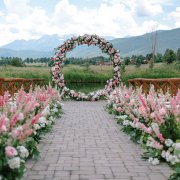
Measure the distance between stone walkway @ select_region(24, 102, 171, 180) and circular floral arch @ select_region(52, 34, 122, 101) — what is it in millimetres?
10758

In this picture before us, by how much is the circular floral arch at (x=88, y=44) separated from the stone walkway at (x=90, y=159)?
1076 centimetres

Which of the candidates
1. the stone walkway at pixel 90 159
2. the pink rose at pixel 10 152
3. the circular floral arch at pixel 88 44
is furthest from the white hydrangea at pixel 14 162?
the circular floral arch at pixel 88 44

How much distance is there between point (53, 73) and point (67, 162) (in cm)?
1494

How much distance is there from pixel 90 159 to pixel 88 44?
1451cm

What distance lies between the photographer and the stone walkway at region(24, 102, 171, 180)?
201 inches

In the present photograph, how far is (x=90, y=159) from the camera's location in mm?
6020

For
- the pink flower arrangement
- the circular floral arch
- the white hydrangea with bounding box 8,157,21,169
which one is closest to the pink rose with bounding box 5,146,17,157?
the pink flower arrangement

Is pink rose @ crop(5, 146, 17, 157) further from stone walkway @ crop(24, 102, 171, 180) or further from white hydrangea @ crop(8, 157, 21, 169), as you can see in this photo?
stone walkway @ crop(24, 102, 171, 180)

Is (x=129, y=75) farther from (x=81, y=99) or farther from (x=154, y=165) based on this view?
(x=154, y=165)

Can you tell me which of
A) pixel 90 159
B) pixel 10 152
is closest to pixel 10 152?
pixel 10 152

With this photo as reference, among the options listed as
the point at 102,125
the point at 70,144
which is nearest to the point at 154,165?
the point at 70,144

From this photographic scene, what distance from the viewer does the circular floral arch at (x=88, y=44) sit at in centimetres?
2011

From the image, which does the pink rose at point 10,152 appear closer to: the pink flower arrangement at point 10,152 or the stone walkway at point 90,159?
the pink flower arrangement at point 10,152

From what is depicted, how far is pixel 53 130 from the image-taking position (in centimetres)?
916
